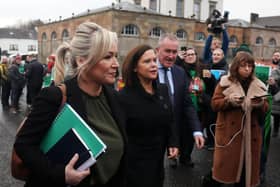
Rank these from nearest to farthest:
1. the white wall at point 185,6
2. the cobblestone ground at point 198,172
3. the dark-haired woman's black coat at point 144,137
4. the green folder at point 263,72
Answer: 1. the dark-haired woman's black coat at point 144,137
2. the green folder at point 263,72
3. the cobblestone ground at point 198,172
4. the white wall at point 185,6

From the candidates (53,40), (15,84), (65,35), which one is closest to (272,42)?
(65,35)

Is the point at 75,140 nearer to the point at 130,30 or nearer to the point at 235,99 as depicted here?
the point at 235,99

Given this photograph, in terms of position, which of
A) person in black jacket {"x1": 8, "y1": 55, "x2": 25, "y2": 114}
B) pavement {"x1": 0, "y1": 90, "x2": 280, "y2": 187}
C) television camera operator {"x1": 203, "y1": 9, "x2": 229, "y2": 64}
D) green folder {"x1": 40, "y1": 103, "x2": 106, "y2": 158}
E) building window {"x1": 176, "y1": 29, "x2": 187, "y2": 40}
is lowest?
pavement {"x1": 0, "y1": 90, "x2": 280, "y2": 187}

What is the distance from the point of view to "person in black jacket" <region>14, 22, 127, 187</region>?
6.24 feet

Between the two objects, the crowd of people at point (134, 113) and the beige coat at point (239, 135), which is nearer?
the crowd of people at point (134, 113)

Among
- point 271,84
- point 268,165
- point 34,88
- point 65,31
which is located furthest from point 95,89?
point 65,31

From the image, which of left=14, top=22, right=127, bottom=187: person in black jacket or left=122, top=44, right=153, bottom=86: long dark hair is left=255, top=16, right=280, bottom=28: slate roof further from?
left=14, top=22, right=127, bottom=187: person in black jacket

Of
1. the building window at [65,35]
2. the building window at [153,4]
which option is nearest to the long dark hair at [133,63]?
the building window at [65,35]

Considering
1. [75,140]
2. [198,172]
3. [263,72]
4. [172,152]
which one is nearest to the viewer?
[75,140]

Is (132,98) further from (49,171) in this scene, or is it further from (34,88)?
(34,88)

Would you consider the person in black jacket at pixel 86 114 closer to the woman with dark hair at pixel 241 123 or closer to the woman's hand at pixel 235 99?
the woman's hand at pixel 235 99

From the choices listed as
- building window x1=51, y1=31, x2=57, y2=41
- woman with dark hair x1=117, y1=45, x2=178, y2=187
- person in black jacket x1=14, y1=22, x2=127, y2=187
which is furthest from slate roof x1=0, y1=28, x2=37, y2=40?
person in black jacket x1=14, y1=22, x2=127, y2=187

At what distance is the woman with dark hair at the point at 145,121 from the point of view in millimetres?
2992

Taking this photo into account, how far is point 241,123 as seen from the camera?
400 centimetres
